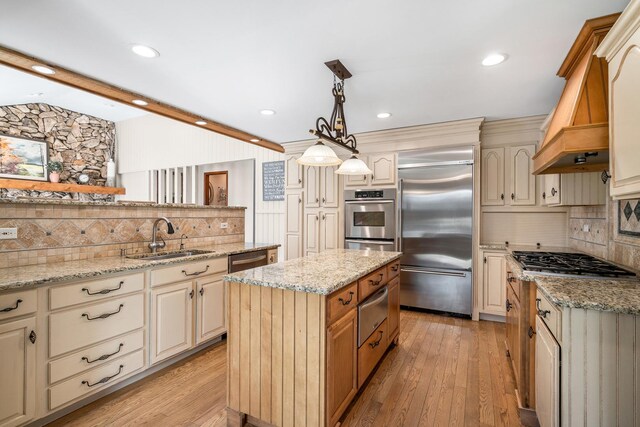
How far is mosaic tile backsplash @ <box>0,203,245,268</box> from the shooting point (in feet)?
6.62

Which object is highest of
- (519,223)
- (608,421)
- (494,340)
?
(519,223)

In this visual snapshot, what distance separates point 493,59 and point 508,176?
195 cm

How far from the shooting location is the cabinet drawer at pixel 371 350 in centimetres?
202

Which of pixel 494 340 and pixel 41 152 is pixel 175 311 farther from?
pixel 41 152

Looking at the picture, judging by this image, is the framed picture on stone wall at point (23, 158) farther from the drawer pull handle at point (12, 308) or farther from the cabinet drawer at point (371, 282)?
the cabinet drawer at point (371, 282)

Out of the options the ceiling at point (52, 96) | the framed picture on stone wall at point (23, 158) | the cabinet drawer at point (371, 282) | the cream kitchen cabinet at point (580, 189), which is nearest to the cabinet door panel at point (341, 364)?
the cabinet drawer at point (371, 282)

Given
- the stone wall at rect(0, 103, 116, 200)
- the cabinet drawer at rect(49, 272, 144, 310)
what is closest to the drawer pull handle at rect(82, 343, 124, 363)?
the cabinet drawer at rect(49, 272, 144, 310)

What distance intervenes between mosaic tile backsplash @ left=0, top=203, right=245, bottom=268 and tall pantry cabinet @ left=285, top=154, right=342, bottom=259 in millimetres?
1753

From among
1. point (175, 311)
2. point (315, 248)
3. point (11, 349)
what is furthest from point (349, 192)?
point (11, 349)

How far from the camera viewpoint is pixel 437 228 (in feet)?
12.5

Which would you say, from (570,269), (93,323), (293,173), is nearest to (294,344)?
(93,323)

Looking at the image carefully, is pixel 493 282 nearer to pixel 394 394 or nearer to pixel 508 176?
pixel 508 176

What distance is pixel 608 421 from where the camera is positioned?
4.15ft

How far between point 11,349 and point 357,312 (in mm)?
1911
